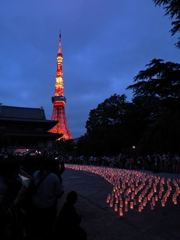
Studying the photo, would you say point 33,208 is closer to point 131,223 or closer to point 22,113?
point 131,223

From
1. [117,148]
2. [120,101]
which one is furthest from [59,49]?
[117,148]

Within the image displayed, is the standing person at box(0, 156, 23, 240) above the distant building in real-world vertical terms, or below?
below

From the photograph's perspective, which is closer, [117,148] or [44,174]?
[44,174]

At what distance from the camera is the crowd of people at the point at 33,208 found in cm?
283

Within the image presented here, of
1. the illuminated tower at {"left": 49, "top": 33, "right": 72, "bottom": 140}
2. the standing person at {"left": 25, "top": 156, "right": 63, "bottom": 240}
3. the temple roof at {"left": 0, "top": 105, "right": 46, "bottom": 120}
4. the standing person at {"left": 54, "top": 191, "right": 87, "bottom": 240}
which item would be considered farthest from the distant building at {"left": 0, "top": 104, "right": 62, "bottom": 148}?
the standing person at {"left": 54, "top": 191, "right": 87, "bottom": 240}

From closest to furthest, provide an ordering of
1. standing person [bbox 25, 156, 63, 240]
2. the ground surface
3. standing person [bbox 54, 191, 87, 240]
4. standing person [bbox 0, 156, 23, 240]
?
standing person [bbox 0, 156, 23, 240]
standing person [bbox 54, 191, 87, 240]
standing person [bbox 25, 156, 63, 240]
the ground surface

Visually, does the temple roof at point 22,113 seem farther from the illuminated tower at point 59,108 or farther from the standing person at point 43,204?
the standing person at point 43,204

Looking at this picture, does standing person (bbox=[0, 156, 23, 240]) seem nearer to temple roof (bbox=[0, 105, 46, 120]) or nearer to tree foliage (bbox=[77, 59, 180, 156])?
tree foliage (bbox=[77, 59, 180, 156])

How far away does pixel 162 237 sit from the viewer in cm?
497

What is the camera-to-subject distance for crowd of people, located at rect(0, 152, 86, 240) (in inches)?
111

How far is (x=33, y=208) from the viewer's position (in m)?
3.81

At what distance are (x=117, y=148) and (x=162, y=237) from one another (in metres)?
31.9

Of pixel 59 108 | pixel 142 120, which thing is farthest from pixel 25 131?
pixel 59 108

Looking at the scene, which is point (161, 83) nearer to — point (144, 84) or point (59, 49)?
point (144, 84)
